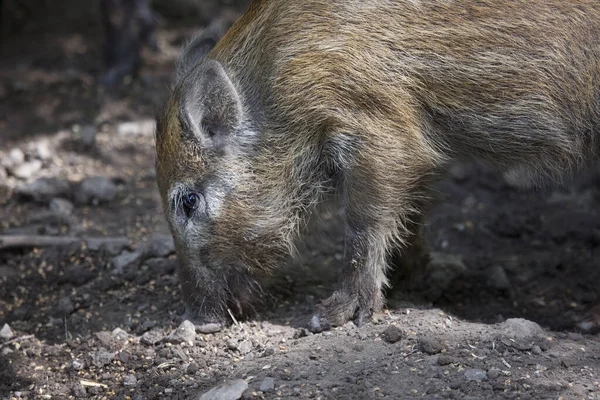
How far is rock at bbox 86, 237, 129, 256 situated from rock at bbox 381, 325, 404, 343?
2.32 metres

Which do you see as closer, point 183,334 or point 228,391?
point 228,391

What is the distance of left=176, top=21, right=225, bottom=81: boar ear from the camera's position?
5141mm

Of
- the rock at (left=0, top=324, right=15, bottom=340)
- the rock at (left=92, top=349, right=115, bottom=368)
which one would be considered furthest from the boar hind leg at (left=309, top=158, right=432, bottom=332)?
the rock at (left=0, top=324, right=15, bottom=340)

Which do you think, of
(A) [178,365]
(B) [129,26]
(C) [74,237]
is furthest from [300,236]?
(B) [129,26]

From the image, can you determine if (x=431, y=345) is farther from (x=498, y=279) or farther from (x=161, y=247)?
(x=161, y=247)

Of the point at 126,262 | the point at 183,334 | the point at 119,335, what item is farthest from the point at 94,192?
the point at 183,334

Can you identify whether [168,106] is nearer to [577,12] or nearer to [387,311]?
[387,311]

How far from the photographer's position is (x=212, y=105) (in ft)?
15.0

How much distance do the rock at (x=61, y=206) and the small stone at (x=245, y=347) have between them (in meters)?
2.61

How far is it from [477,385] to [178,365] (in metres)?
1.60

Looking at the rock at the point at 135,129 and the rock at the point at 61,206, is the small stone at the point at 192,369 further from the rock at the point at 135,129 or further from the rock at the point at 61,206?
the rock at the point at 135,129

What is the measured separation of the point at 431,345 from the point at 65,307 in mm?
2485

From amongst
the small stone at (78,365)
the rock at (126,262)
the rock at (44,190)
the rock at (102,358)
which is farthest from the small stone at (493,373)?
the rock at (44,190)

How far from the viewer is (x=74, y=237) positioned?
5996 millimetres
